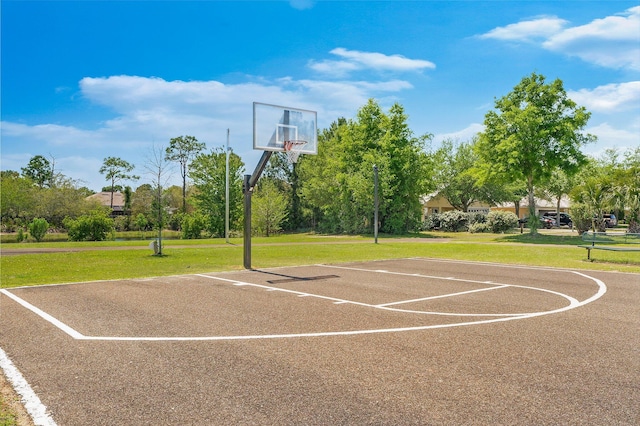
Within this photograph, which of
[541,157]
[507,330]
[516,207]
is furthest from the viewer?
[516,207]

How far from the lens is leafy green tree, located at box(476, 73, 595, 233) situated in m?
33.3

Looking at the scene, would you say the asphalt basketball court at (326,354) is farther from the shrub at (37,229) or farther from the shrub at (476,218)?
the shrub at (476,218)

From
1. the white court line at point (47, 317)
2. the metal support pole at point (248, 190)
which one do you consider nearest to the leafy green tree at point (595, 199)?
the metal support pole at point (248, 190)

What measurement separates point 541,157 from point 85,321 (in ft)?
108

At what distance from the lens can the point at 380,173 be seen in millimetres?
43500

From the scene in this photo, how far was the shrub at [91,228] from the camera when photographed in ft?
111

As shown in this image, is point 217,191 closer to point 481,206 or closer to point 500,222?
point 500,222

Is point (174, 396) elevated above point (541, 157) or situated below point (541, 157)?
below

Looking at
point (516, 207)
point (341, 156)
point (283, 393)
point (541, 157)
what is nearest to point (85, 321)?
point (283, 393)

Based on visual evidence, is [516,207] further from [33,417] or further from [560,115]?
[33,417]

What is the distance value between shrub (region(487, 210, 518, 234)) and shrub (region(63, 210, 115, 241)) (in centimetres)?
3296

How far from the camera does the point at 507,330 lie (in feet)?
23.7

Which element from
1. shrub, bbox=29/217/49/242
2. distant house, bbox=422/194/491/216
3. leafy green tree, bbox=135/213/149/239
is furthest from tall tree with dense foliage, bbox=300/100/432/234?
shrub, bbox=29/217/49/242

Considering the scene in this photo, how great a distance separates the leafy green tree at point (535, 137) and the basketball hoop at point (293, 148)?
21.0 metres
